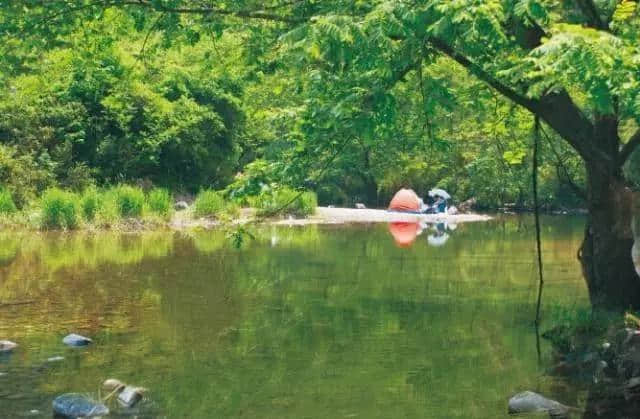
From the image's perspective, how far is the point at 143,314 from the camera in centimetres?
1502

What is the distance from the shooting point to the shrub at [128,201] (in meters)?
31.3

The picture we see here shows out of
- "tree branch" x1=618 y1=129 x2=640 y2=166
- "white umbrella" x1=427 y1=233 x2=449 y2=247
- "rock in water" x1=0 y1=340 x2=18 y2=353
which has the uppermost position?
"tree branch" x1=618 y1=129 x2=640 y2=166

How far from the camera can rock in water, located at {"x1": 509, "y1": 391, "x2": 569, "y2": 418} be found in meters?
9.52

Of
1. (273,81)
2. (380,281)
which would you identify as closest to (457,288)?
(380,281)

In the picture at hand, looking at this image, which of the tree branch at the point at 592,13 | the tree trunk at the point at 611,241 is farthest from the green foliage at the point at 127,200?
the tree branch at the point at 592,13

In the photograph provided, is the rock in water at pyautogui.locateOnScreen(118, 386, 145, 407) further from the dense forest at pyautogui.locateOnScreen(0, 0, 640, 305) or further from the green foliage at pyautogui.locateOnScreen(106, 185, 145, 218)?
the green foliage at pyautogui.locateOnScreen(106, 185, 145, 218)

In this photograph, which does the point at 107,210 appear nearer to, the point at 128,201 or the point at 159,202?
the point at 128,201

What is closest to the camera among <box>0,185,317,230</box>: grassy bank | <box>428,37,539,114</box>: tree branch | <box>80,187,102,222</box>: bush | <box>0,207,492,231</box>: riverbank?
<box>428,37,539,114</box>: tree branch

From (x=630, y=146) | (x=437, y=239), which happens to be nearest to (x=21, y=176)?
(x=437, y=239)

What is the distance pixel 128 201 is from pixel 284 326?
1851cm

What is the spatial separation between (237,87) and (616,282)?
94.9 feet

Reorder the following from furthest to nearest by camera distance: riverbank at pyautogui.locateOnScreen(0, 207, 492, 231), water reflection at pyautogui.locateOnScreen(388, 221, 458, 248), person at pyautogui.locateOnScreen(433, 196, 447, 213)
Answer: person at pyautogui.locateOnScreen(433, 196, 447, 213)
riverbank at pyautogui.locateOnScreen(0, 207, 492, 231)
water reflection at pyautogui.locateOnScreen(388, 221, 458, 248)

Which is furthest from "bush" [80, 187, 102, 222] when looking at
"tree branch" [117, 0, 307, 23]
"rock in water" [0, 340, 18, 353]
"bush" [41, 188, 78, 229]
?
"tree branch" [117, 0, 307, 23]

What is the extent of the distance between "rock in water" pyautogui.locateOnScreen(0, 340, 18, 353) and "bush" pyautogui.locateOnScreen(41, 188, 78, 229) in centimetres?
1800
